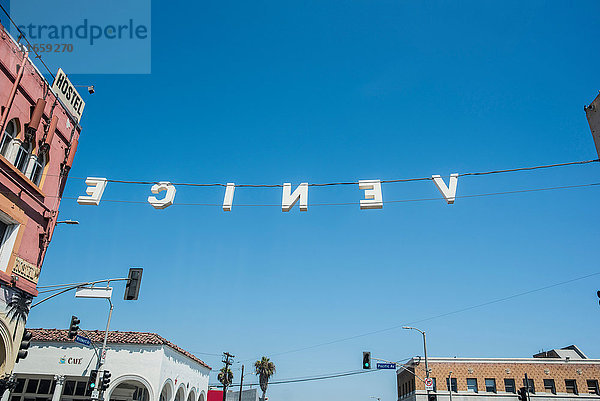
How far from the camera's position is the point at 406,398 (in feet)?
191

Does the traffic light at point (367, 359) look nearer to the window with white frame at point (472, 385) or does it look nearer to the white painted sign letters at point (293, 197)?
the window with white frame at point (472, 385)

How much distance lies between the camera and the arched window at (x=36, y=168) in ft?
57.4

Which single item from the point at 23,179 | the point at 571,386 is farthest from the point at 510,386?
the point at 23,179

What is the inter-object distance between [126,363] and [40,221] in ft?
58.5

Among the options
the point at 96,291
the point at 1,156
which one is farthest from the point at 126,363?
the point at 1,156

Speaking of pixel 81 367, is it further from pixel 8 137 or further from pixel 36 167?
pixel 8 137

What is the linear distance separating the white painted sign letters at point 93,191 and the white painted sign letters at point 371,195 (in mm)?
7917

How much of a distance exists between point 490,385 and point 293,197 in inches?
1876

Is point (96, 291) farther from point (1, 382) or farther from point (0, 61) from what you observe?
point (0, 61)

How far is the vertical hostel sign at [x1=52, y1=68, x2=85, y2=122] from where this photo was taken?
19.3 meters

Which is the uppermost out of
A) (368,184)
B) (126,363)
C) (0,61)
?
(0,61)

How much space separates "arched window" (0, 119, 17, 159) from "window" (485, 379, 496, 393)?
51.3 meters

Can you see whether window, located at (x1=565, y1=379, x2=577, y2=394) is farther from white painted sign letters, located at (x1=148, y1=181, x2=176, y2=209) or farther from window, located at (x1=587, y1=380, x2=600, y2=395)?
white painted sign letters, located at (x1=148, y1=181, x2=176, y2=209)

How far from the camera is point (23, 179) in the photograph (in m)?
16.6
